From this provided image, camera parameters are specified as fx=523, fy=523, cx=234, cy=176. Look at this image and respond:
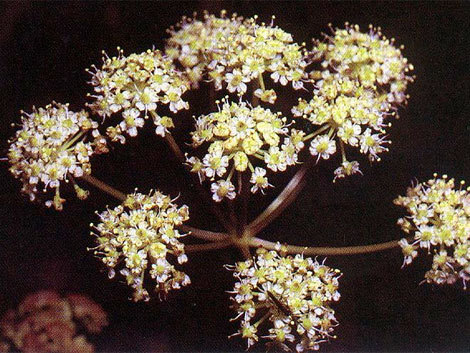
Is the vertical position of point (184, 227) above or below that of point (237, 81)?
below

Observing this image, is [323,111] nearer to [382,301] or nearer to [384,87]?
[384,87]

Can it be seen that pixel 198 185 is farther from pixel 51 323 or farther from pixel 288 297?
pixel 51 323

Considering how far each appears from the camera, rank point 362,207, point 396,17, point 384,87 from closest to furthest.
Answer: point 384,87
point 362,207
point 396,17

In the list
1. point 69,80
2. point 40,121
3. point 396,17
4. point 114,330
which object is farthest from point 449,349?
point 69,80

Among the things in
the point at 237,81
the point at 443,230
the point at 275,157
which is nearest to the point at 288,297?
the point at 275,157

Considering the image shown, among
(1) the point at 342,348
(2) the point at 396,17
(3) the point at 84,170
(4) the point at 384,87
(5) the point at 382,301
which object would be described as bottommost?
(1) the point at 342,348

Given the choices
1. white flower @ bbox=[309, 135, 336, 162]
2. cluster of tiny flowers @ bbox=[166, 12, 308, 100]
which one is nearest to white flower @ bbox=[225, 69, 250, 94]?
cluster of tiny flowers @ bbox=[166, 12, 308, 100]

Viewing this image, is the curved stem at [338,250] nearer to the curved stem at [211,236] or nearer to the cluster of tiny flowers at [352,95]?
the curved stem at [211,236]
